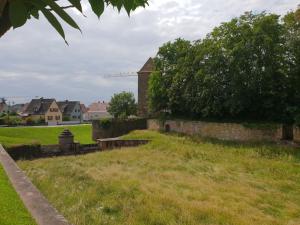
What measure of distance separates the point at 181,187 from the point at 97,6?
13564 millimetres

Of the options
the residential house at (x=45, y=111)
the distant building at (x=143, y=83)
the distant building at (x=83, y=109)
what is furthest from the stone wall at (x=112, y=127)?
the distant building at (x=83, y=109)

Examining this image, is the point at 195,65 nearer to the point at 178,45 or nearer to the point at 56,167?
the point at 178,45

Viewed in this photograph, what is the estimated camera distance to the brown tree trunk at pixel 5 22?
3.01 feet

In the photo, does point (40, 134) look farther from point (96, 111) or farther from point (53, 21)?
point (96, 111)

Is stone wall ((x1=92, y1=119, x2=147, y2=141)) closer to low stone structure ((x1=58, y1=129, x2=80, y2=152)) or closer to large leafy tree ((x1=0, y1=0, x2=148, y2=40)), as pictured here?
low stone structure ((x1=58, y1=129, x2=80, y2=152))

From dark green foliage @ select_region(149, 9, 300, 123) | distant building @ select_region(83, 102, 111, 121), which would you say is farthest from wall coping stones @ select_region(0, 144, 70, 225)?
distant building @ select_region(83, 102, 111, 121)

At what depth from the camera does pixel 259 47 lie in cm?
2611

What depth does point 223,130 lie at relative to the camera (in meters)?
28.9

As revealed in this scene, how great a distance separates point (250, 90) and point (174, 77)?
960 centimetres

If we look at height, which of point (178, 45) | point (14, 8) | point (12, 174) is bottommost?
point (12, 174)

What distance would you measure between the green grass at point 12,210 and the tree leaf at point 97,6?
5.26m

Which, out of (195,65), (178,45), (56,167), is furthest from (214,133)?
(56,167)

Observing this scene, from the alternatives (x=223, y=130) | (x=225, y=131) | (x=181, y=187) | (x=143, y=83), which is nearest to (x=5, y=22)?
(x=181, y=187)

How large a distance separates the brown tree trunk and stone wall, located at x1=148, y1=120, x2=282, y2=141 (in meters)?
25.0
